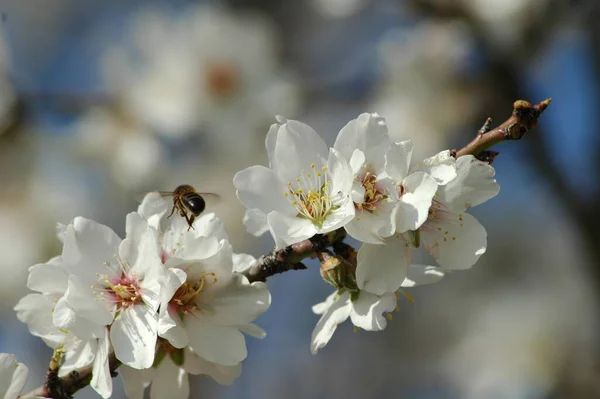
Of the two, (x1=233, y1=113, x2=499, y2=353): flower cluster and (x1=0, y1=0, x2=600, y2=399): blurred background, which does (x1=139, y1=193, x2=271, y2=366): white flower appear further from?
(x1=0, y1=0, x2=600, y2=399): blurred background

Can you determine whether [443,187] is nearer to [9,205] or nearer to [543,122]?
[543,122]

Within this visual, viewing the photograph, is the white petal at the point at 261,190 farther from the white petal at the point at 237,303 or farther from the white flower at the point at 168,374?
the white flower at the point at 168,374

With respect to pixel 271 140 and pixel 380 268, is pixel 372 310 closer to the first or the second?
pixel 380 268

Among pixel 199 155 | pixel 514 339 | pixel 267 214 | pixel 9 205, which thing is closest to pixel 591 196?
pixel 199 155

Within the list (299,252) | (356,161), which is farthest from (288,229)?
(356,161)

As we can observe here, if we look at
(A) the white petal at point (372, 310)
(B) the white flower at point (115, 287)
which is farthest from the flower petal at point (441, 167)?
(B) the white flower at point (115, 287)

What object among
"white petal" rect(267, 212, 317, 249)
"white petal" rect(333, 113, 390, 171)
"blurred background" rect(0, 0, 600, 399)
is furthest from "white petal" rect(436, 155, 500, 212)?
"blurred background" rect(0, 0, 600, 399)
